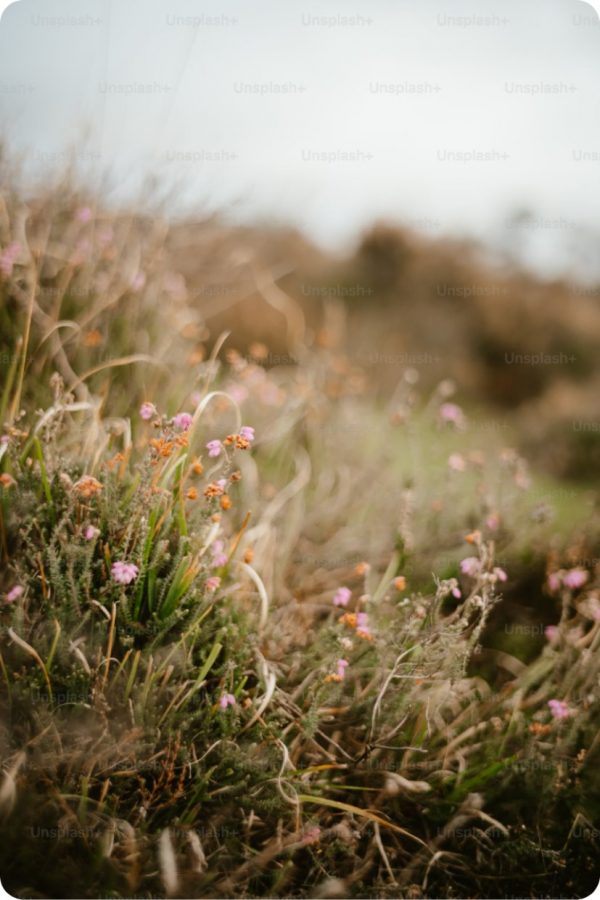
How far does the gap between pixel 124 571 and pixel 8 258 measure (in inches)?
47.1

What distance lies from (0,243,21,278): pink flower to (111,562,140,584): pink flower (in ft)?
3.78

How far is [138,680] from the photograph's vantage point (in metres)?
1.52

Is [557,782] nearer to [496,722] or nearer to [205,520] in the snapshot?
[496,722]

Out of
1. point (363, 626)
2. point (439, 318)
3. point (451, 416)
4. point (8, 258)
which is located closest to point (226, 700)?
point (363, 626)

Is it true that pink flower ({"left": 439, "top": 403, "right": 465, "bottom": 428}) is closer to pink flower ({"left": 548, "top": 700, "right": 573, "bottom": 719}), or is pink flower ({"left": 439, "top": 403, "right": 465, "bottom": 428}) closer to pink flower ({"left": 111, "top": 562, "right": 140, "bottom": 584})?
pink flower ({"left": 548, "top": 700, "right": 573, "bottom": 719})

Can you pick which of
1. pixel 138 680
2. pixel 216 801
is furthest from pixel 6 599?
pixel 216 801

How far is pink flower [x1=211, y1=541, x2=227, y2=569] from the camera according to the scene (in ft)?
5.18

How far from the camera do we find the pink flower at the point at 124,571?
4.68 ft

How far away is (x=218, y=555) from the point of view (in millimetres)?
1597

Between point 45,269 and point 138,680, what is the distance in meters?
1.51

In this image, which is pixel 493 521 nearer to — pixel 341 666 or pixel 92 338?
pixel 341 666

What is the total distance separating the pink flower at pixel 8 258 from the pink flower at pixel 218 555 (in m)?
1.18

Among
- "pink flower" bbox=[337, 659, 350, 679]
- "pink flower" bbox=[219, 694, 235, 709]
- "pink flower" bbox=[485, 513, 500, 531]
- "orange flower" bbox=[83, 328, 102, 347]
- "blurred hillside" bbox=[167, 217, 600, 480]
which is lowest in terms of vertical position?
"blurred hillside" bbox=[167, 217, 600, 480]

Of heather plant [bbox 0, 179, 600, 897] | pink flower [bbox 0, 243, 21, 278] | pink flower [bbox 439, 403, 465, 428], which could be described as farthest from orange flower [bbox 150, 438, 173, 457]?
pink flower [bbox 439, 403, 465, 428]
